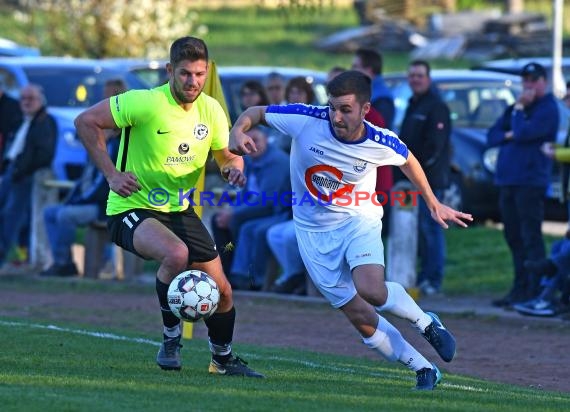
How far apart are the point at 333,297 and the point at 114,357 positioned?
6.29 feet

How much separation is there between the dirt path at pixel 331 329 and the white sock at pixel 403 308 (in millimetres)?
1606

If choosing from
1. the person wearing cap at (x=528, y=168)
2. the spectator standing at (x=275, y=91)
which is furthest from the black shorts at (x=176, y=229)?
the spectator standing at (x=275, y=91)

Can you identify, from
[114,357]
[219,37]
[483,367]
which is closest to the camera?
[114,357]

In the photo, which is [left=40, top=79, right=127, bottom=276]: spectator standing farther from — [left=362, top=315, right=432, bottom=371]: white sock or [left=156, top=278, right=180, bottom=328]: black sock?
[left=362, top=315, right=432, bottom=371]: white sock

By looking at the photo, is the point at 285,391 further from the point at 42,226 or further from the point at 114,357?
the point at 42,226

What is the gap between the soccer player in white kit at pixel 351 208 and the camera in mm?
9048

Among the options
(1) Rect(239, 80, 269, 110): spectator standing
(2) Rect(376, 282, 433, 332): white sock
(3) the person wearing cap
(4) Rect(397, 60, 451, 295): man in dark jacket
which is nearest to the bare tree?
(1) Rect(239, 80, 269, 110): spectator standing

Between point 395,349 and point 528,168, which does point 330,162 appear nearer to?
point 395,349

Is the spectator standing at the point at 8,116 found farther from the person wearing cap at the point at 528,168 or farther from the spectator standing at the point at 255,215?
the person wearing cap at the point at 528,168

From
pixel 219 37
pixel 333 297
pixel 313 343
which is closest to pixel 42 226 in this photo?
pixel 313 343

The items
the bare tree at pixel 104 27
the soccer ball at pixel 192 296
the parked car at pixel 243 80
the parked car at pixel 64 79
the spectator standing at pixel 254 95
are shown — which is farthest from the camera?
the bare tree at pixel 104 27

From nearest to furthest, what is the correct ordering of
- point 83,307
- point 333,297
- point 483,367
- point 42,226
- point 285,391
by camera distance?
point 285,391 < point 333,297 < point 483,367 < point 83,307 < point 42,226

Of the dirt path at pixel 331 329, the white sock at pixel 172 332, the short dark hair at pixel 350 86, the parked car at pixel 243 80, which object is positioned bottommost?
the dirt path at pixel 331 329

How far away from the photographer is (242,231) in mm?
15664
